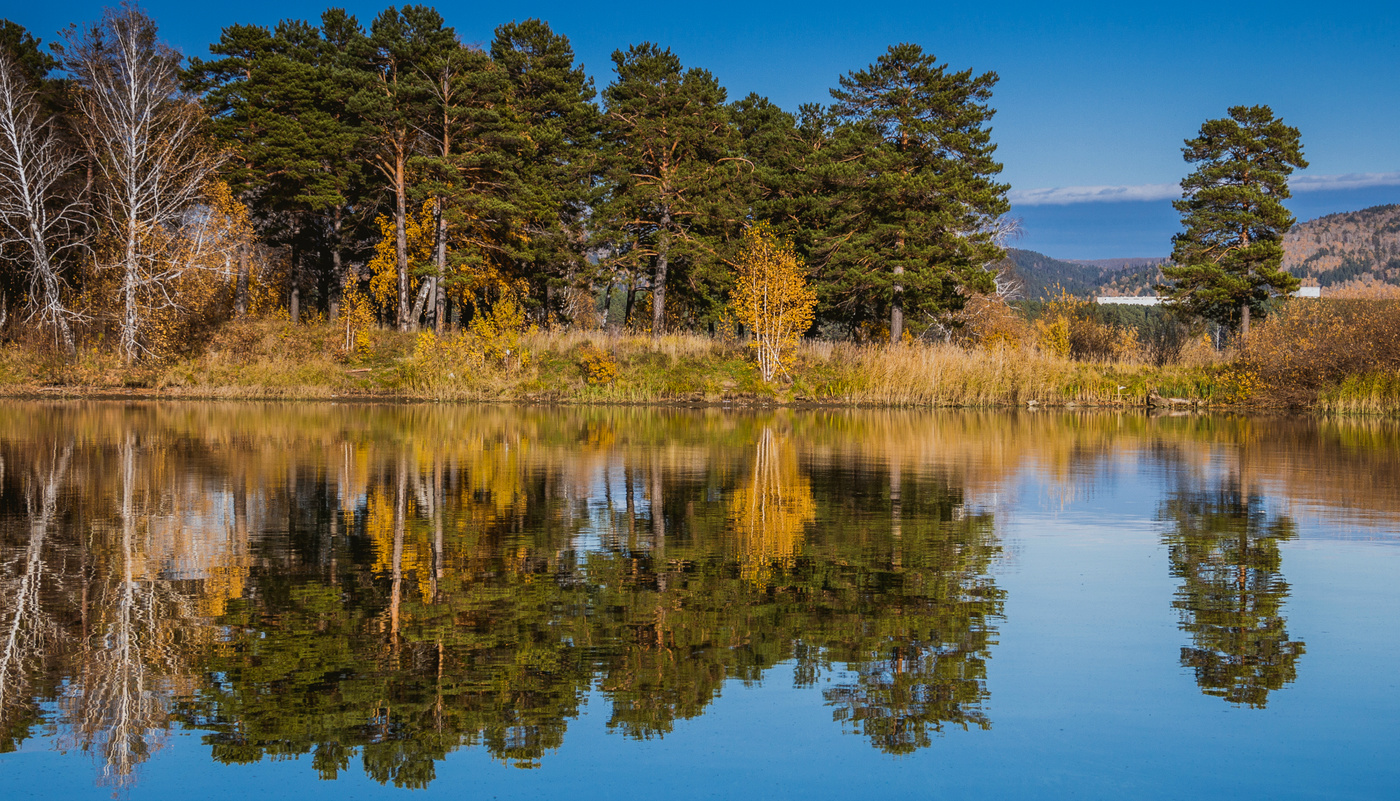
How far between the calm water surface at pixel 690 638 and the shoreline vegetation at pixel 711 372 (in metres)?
24.0

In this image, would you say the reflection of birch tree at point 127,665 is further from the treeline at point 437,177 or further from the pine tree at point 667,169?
the pine tree at point 667,169

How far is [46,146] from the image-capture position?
124 ft

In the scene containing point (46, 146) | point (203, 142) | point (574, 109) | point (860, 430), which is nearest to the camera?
point (860, 430)

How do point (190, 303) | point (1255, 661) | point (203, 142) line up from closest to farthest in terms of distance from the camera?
1. point (1255, 661)
2. point (190, 303)
3. point (203, 142)

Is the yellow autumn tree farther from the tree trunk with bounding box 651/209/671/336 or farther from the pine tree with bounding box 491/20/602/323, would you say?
the pine tree with bounding box 491/20/602/323

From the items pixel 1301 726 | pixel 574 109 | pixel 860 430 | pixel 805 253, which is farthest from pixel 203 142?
pixel 1301 726

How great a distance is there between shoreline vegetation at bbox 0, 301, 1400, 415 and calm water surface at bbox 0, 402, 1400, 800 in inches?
946

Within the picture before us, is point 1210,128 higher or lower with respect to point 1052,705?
higher

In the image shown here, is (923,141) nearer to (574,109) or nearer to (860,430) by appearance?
(574,109)

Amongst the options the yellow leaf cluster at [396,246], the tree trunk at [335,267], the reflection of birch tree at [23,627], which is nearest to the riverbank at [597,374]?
the yellow leaf cluster at [396,246]

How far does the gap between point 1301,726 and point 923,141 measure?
41.1m

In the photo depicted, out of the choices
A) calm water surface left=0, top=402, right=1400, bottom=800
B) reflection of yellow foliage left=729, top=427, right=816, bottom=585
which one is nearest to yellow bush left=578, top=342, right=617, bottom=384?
reflection of yellow foliage left=729, top=427, right=816, bottom=585

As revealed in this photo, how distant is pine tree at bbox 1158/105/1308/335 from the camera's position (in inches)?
1945

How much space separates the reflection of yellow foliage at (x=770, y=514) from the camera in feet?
31.3
